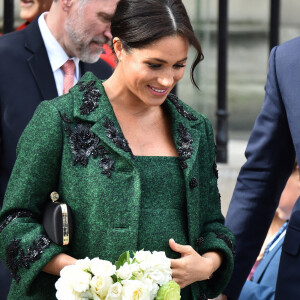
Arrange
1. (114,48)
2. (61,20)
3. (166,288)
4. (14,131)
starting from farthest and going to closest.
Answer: (61,20) → (14,131) → (114,48) → (166,288)

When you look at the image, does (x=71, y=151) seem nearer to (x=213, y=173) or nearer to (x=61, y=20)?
(x=213, y=173)

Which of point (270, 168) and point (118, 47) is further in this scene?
point (270, 168)

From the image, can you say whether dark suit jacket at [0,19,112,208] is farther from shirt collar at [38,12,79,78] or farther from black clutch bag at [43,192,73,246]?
black clutch bag at [43,192,73,246]

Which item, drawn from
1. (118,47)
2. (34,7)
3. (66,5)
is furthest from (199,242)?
(34,7)

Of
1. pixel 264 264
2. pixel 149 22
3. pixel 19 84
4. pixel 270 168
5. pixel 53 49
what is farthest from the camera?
pixel 264 264

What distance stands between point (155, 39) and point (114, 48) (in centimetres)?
19

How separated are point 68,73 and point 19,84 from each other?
29 centimetres

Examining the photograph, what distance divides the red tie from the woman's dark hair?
0.98 meters

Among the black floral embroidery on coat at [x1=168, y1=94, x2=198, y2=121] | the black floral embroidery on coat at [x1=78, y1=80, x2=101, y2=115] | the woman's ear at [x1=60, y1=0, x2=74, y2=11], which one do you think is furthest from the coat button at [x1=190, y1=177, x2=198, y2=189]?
the woman's ear at [x1=60, y1=0, x2=74, y2=11]

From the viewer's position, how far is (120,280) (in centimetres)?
243

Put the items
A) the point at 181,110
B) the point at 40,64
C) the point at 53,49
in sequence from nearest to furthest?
the point at 181,110
the point at 40,64
the point at 53,49

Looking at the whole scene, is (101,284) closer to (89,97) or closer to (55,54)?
(89,97)

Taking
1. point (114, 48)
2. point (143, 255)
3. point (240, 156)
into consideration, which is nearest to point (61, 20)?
point (114, 48)

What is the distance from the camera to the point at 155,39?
2.73 metres
